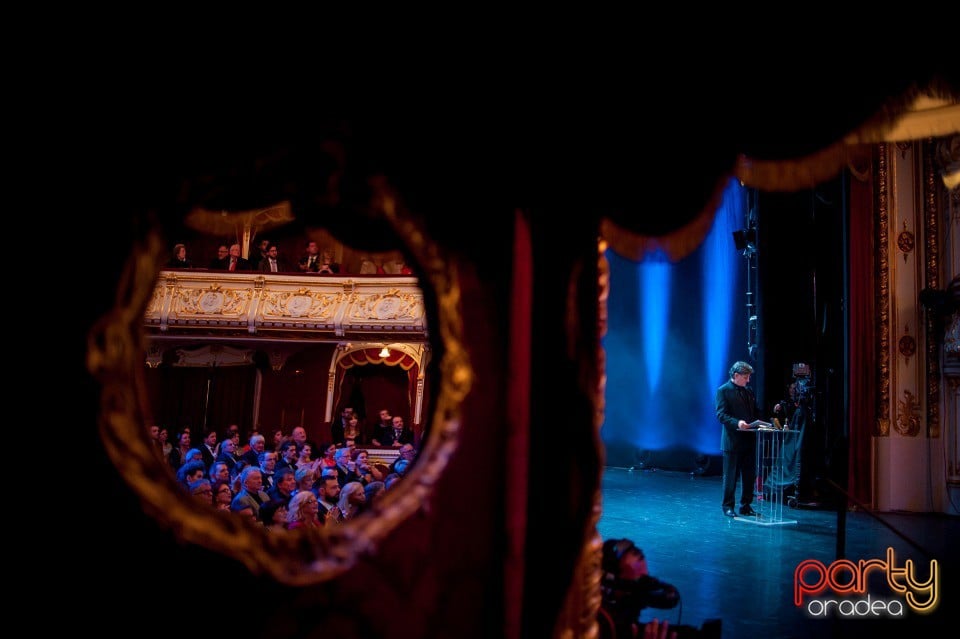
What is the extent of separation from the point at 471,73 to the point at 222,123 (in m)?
1.16

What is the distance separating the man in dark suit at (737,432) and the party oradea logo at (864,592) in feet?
10.5

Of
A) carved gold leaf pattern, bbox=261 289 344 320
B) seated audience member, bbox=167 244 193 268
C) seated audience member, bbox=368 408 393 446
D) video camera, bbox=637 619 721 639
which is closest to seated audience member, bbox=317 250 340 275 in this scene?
carved gold leaf pattern, bbox=261 289 344 320

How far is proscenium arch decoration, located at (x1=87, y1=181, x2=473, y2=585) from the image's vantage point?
8.02 ft

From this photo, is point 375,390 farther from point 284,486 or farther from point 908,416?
point 908,416

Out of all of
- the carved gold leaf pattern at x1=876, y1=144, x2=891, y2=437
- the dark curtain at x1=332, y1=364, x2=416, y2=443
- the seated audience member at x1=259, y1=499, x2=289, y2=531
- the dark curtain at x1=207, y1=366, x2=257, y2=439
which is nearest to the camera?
the seated audience member at x1=259, y1=499, x2=289, y2=531

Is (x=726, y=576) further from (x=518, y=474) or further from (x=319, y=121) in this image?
(x=319, y=121)

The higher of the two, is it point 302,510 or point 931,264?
point 931,264

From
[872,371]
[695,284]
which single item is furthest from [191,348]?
[872,371]

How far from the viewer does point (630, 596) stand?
12.5 ft

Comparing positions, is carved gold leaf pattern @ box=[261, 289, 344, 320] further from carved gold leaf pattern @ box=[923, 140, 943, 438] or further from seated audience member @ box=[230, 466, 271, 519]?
carved gold leaf pattern @ box=[923, 140, 943, 438]

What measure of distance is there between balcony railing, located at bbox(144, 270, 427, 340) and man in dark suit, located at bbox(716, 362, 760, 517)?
8235 millimetres

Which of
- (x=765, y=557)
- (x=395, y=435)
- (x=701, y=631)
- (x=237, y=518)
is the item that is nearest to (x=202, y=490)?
(x=237, y=518)

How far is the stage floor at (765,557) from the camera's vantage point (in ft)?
14.4

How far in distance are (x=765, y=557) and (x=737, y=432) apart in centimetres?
254
